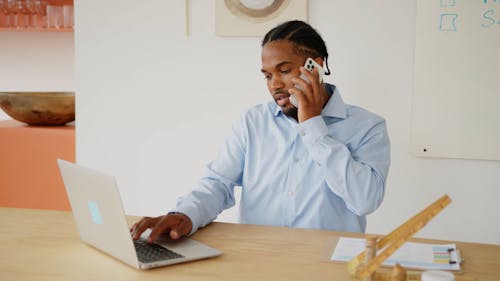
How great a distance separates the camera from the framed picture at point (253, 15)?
3.09m

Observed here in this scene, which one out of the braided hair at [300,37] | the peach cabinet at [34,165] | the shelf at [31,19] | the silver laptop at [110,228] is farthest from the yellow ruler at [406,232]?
the shelf at [31,19]

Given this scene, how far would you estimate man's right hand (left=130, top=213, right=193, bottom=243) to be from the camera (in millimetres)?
1618

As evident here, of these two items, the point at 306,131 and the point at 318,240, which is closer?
the point at 318,240

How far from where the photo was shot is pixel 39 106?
363cm

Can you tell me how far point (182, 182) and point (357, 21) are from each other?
124cm

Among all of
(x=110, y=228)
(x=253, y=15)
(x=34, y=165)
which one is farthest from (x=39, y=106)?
(x=110, y=228)

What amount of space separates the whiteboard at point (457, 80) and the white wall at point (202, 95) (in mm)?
63

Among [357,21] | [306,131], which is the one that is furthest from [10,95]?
[306,131]

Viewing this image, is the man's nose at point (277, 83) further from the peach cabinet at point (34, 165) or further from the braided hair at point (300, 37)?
the peach cabinet at point (34, 165)

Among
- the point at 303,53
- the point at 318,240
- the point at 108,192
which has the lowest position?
the point at 318,240

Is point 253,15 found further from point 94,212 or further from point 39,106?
point 94,212

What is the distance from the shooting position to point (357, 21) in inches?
119

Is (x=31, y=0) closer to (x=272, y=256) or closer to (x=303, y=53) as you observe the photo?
(x=303, y=53)

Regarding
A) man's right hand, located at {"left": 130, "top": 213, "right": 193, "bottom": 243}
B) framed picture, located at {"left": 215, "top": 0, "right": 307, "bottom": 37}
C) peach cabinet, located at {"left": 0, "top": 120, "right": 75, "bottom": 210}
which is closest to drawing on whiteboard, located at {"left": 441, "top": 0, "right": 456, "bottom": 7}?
framed picture, located at {"left": 215, "top": 0, "right": 307, "bottom": 37}
